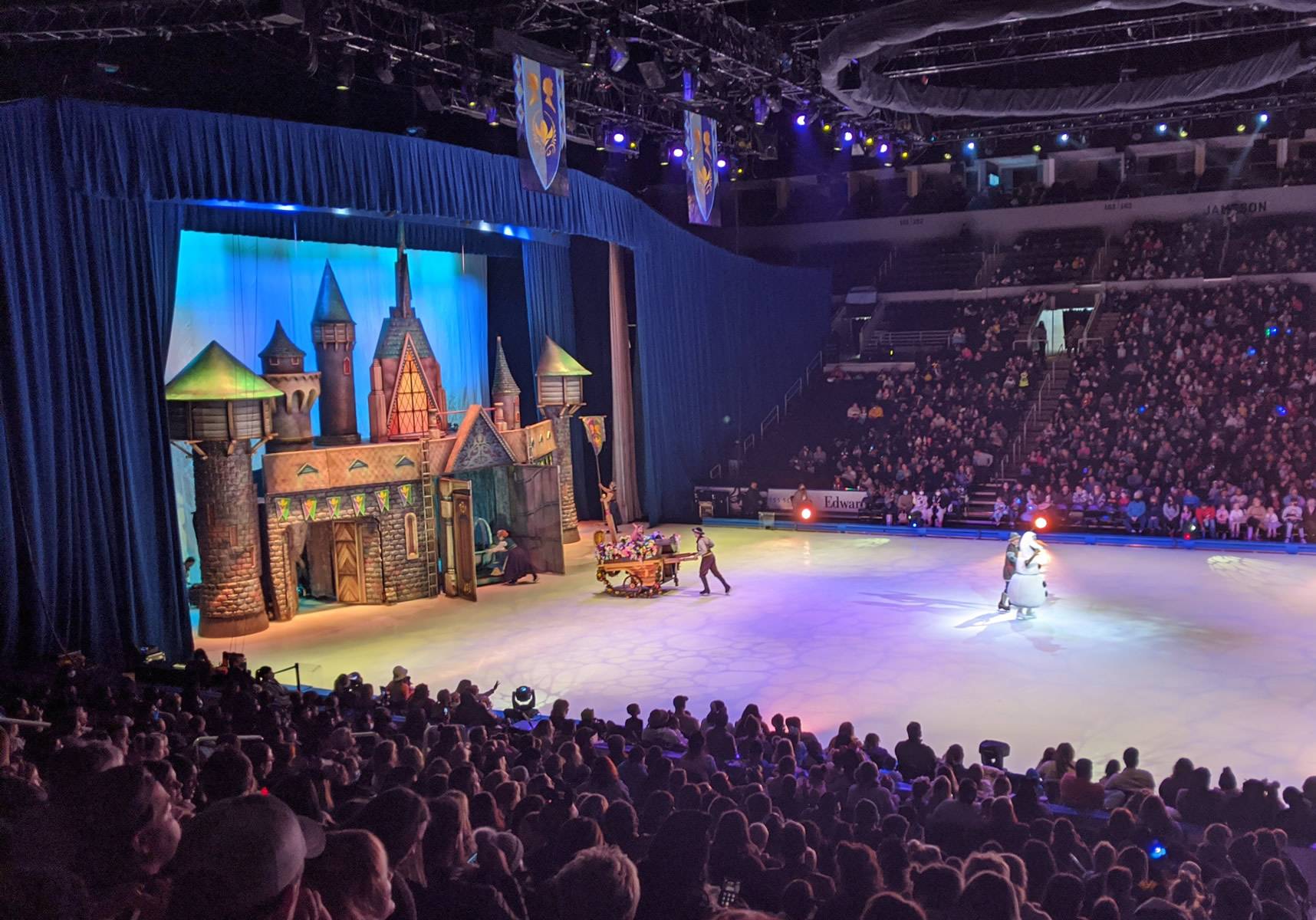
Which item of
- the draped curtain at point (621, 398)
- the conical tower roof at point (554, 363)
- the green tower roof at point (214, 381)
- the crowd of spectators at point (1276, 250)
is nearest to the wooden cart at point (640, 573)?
the conical tower roof at point (554, 363)

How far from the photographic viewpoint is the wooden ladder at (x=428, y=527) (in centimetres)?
1750

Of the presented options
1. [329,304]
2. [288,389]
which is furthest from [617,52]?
[288,389]

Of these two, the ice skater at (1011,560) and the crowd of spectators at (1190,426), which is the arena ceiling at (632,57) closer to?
the crowd of spectators at (1190,426)

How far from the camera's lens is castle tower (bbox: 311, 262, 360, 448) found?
56.5 ft

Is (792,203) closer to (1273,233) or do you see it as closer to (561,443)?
(1273,233)

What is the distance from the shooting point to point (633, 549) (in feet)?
Result: 57.9

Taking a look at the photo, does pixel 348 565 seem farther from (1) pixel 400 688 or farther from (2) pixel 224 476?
(1) pixel 400 688

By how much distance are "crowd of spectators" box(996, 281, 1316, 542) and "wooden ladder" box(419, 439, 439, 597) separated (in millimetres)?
11214

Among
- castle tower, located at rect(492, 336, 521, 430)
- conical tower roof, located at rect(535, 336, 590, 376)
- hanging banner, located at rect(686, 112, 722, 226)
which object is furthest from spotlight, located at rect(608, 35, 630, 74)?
conical tower roof, located at rect(535, 336, 590, 376)

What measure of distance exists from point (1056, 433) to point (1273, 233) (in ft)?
28.9

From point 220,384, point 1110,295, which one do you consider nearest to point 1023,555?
point 220,384

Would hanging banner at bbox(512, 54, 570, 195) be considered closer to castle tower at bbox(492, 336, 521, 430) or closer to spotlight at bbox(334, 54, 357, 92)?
spotlight at bbox(334, 54, 357, 92)

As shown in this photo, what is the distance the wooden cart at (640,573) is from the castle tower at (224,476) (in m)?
5.03

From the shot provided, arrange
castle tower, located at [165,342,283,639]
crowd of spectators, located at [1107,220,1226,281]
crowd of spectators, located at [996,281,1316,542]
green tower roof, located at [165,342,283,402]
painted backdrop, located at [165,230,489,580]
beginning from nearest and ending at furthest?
green tower roof, located at [165,342,283,402]
castle tower, located at [165,342,283,639]
painted backdrop, located at [165,230,489,580]
crowd of spectators, located at [996,281,1316,542]
crowd of spectators, located at [1107,220,1226,281]
